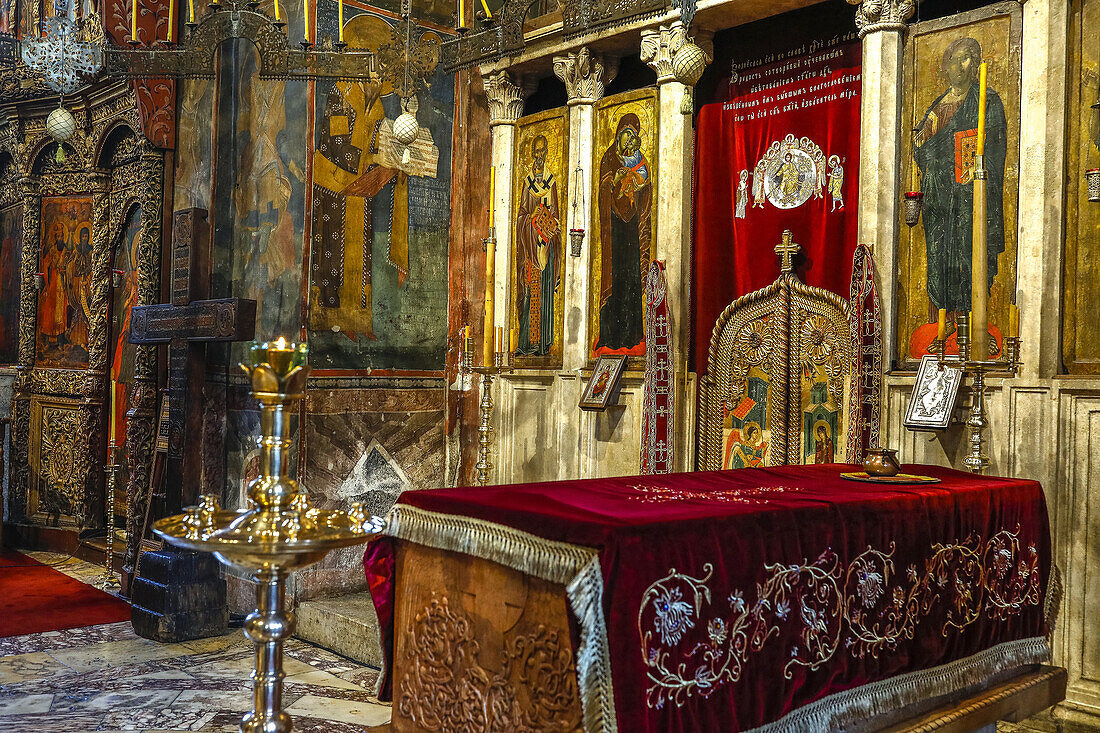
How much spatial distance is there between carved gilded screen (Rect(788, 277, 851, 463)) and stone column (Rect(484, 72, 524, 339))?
8.00 ft

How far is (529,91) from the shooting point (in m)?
7.64

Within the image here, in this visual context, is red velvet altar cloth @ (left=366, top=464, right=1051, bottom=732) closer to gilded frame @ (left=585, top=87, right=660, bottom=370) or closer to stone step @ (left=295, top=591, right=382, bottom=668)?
stone step @ (left=295, top=591, right=382, bottom=668)

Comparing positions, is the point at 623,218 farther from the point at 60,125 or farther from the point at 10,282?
the point at 10,282

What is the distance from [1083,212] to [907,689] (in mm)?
2679

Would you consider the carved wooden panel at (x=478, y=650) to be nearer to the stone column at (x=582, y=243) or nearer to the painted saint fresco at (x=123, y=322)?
the stone column at (x=582, y=243)

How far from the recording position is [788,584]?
2.94 m

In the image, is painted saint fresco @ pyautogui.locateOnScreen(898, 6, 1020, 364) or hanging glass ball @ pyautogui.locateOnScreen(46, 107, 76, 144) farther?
hanging glass ball @ pyautogui.locateOnScreen(46, 107, 76, 144)

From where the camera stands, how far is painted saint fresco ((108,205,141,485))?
8.19 m

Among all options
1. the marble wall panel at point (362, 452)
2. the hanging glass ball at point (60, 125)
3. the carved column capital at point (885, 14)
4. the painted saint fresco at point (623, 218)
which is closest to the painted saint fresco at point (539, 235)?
the painted saint fresco at point (623, 218)

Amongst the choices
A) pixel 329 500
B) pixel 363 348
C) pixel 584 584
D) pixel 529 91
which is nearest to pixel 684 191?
pixel 529 91

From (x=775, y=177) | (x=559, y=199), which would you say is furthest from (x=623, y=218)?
(x=775, y=177)

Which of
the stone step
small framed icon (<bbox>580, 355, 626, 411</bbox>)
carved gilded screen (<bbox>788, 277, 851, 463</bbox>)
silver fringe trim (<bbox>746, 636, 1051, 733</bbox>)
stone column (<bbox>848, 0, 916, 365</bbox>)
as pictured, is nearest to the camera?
silver fringe trim (<bbox>746, 636, 1051, 733</bbox>)

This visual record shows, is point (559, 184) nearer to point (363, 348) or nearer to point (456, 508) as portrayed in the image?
point (363, 348)

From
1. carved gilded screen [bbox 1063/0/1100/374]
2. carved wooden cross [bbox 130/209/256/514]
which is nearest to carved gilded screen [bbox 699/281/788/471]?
carved gilded screen [bbox 1063/0/1100/374]
